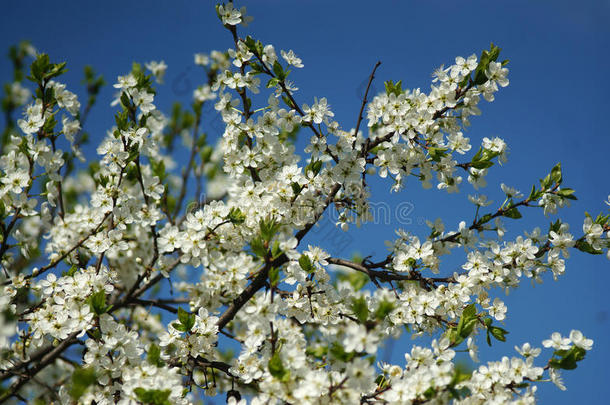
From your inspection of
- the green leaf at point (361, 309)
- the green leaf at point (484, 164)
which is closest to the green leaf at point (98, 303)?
the green leaf at point (361, 309)

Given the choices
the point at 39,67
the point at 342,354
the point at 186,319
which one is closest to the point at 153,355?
the point at 186,319

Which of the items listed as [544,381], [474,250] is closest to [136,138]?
[474,250]

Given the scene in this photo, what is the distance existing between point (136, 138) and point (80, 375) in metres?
2.71

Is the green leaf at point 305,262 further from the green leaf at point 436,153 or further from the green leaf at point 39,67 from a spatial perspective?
the green leaf at point 39,67

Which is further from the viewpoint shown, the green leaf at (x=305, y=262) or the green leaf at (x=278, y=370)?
the green leaf at (x=305, y=262)

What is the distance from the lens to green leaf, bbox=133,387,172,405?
2953mm

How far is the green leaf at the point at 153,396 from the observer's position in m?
2.95

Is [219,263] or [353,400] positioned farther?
[219,263]

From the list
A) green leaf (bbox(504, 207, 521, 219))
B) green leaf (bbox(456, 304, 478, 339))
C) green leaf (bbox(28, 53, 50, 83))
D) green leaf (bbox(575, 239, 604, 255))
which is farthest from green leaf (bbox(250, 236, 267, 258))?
green leaf (bbox(28, 53, 50, 83))

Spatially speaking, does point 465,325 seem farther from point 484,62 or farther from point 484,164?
point 484,62

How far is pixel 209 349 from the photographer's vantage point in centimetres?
398

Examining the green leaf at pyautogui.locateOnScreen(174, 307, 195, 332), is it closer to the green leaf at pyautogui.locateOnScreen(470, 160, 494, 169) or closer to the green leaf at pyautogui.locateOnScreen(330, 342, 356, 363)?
the green leaf at pyautogui.locateOnScreen(330, 342, 356, 363)

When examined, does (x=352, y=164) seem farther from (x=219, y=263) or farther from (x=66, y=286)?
(x=66, y=286)

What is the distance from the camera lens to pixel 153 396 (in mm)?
2959
